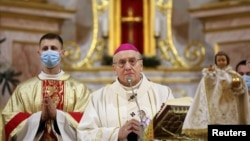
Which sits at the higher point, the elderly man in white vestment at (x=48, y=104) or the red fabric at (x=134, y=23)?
the red fabric at (x=134, y=23)

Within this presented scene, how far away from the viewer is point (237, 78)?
13.4 ft

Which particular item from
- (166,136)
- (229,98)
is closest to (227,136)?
(229,98)

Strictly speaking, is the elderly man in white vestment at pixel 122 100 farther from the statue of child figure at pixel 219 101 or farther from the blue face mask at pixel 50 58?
the statue of child figure at pixel 219 101

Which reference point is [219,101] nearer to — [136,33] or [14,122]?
[14,122]

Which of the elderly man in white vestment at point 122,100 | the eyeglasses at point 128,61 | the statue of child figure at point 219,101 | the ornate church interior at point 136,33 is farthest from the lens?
the ornate church interior at point 136,33

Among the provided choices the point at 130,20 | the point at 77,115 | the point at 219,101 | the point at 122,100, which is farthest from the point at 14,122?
the point at 130,20

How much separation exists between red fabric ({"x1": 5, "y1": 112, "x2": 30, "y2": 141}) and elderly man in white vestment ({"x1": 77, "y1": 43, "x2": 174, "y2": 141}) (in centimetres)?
68

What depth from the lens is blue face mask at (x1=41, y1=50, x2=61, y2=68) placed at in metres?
5.66

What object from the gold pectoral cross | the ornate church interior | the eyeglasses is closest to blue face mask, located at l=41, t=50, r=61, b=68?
the eyeglasses

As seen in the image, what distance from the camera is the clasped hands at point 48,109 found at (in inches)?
210

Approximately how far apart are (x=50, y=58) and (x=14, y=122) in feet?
2.16

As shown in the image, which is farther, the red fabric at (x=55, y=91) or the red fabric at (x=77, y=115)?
the red fabric at (x=55, y=91)

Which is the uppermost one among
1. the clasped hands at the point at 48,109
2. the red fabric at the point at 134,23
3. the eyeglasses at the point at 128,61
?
the red fabric at the point at 134,23

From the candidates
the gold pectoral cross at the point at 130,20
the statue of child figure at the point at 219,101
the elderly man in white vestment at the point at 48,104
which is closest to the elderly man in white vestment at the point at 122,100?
the elderly man in white vestment at the point at 48,104
